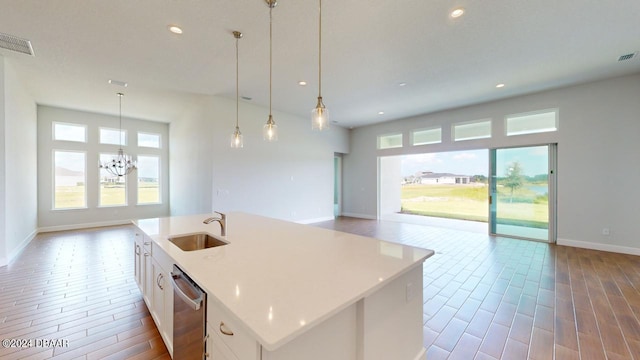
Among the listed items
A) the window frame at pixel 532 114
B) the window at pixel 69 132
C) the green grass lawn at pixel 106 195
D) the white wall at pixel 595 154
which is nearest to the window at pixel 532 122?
the window frame at pixel 532 114

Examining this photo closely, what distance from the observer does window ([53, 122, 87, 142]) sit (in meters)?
6.11

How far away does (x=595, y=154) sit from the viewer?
4566 millimetres

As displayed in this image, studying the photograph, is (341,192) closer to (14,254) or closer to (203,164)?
(203,164)

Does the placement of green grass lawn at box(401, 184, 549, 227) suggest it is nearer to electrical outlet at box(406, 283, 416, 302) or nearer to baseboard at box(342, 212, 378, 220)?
baseboard at box(342, 212, 378, 220)

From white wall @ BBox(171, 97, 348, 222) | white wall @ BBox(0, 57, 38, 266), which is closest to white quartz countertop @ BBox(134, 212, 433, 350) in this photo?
white wall @ BBox(171, 97, 348, 222)

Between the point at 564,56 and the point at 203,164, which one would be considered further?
the point at 203,164

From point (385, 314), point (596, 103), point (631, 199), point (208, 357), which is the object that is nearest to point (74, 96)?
point (208, 357)

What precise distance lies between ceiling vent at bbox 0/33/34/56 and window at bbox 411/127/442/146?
25.0 feet

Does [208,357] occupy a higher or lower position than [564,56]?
lower

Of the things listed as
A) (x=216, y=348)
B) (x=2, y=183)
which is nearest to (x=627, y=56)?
(x=216, y=348)

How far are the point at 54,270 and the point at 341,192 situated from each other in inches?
280

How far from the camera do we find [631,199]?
4277mm

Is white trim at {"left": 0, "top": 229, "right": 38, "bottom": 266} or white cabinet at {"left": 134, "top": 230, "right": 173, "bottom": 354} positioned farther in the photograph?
white trim at {"left": 0, "top": 229, "right": 38, "bottom": 266}

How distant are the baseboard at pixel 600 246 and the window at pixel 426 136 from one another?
329 cm
